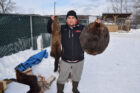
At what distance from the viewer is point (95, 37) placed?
213 centimetres

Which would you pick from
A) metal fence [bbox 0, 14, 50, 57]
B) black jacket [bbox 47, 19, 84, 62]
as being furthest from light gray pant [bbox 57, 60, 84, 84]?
metal fence [bbox 0, 14, 50, 57]

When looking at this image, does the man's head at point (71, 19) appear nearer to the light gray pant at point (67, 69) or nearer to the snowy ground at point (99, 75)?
the light gray pant at point (67, 69)

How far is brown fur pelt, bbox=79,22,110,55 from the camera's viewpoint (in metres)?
2.12

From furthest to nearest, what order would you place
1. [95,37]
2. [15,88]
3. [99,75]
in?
[99,75]
[15,88]
[95,37]

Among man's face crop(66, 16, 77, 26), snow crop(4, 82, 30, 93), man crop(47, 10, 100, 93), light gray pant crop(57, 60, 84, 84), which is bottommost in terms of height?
snow crop(4, 82, 30, 93)

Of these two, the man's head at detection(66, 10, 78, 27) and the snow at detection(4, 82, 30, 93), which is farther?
the man's head at detection(66, 10, 78, 27)

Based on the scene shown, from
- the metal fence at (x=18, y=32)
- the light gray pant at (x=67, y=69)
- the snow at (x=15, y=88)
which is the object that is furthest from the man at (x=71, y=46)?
the metal fence at (x=18, y=32)

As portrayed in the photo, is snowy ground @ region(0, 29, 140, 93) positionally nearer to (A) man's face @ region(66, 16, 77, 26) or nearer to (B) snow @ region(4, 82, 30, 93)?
(B) snow @ region(4, 82, 30, 93)

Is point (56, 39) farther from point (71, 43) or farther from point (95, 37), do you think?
point (95, 37)

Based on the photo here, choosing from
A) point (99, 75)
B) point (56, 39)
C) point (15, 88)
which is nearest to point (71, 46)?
point (56, 39)

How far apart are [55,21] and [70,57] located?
785 mm

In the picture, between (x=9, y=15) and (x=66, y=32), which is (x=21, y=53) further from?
(x=66, y=32)

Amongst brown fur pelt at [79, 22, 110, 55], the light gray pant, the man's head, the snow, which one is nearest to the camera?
brown fur pelt at [79, 22, 110, 55]

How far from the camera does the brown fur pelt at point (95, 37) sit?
2.12 metres
